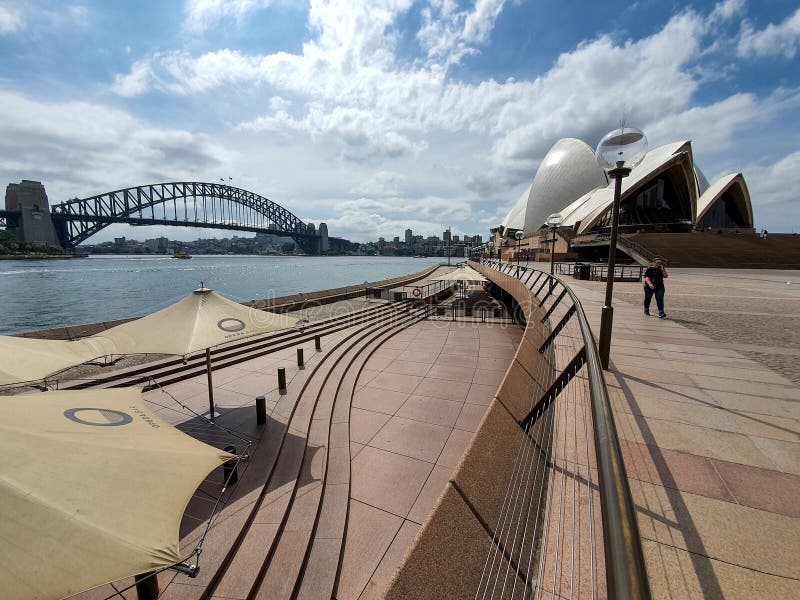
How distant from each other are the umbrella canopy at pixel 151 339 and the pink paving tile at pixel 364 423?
2.74m

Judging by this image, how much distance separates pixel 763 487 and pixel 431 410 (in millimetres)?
5403

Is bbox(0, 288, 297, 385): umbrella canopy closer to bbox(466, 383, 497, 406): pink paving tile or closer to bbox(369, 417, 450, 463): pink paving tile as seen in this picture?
bbox(369, 417, 450, 463): pink paving tile

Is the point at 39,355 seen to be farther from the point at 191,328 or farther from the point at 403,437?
the point at 403,437

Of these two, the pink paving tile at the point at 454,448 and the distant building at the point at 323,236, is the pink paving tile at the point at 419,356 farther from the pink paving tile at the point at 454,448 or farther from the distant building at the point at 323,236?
the distant building at the point at 323,236

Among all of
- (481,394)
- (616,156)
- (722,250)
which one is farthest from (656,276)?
(722,250)

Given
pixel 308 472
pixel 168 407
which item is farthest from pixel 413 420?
pixel 168 407

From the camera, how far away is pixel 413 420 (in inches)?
277

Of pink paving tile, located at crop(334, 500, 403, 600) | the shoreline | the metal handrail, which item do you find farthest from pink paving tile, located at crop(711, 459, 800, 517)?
the shoreline

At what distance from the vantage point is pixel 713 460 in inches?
116

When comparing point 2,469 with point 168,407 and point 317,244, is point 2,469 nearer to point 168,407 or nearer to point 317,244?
point 168,407

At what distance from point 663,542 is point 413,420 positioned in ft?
17.1

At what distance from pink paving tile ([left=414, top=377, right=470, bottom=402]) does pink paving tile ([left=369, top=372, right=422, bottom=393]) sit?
198 mm

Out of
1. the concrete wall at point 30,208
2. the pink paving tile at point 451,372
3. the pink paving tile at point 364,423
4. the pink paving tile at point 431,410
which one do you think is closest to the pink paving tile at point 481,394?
the pink paving tile at point 431,410

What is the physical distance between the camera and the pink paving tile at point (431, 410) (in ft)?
23.2
